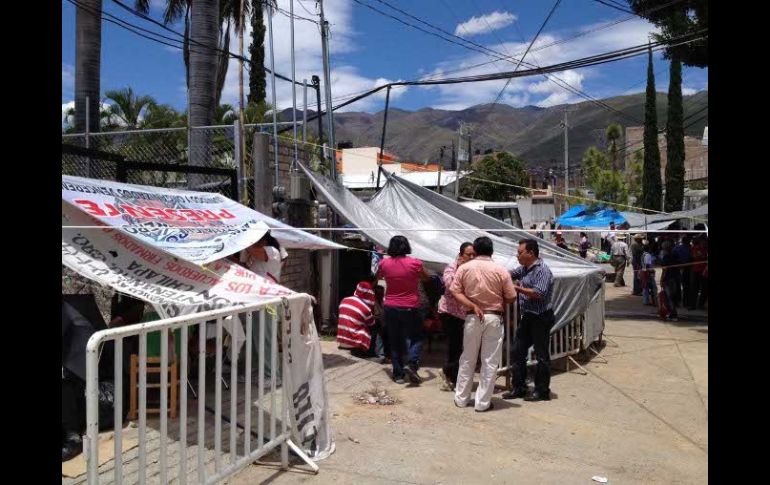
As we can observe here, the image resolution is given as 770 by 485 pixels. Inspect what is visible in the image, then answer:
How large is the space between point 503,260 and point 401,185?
264 cm

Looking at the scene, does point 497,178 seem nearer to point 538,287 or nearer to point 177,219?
point 538,287

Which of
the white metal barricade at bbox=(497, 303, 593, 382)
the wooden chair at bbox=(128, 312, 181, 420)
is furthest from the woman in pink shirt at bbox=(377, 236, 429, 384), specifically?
the wooden chair at bbox=(128, 312, 181, 420)

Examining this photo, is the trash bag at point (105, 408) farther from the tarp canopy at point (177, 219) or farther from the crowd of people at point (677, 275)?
the crowd of people at point (677, 275)

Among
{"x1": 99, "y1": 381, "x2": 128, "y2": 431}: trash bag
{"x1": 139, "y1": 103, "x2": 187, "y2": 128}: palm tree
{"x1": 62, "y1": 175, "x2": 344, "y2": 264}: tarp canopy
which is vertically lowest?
{"x1": 99, "y1": 381, "x2": 128, "y2": 431}: trash bag

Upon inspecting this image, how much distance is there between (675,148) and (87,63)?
98.1 ft

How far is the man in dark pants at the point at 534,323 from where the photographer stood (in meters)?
6.48

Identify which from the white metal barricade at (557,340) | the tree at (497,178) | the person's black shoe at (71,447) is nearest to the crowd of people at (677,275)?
the white metal barricade at (557,340)

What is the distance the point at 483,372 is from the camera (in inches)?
245

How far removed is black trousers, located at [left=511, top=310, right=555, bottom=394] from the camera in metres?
6.54

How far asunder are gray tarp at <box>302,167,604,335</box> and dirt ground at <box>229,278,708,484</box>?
3.05ft

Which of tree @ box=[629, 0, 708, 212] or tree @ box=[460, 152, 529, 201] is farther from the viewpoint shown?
tree @ box=[460, 152, 529, 201]

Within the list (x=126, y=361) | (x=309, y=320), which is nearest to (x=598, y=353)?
(x=309, y=320)

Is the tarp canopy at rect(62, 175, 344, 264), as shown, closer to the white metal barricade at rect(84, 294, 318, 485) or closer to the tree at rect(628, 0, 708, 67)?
the white metal barricade at rect(84, 294, 318, 485)
